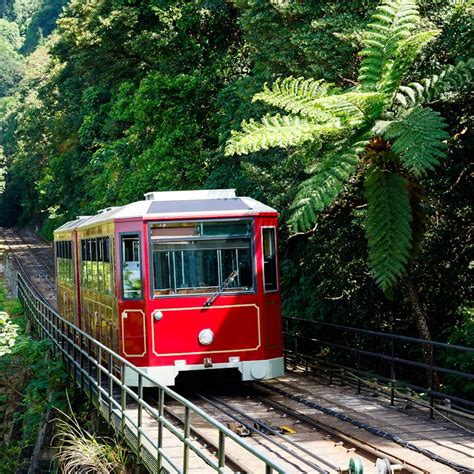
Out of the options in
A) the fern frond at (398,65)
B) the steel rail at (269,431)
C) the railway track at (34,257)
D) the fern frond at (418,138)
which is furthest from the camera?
the railway track at (34,257)

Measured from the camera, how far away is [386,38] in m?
13.9

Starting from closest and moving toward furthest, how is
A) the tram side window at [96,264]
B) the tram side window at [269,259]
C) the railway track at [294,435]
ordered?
the railway track at [294,435] < the tram side window at [269,259] < the tram side window at [96,264]

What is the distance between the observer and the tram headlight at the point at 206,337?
49.2 ft

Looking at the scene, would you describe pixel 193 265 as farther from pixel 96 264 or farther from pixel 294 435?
pixel 294 435

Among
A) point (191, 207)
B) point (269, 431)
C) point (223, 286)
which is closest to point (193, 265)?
point (223, 286)

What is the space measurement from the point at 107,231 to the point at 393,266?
198 inches

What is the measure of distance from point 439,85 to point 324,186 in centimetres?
225

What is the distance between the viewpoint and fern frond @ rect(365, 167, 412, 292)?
516 inches

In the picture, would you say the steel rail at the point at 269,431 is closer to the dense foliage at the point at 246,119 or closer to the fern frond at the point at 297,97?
the dense foliage at the point at 246,119

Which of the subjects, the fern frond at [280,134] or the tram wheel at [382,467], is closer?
the tram wheel at [382,467]

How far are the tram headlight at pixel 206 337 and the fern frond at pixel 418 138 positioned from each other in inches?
158

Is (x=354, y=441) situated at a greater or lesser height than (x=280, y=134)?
lesser

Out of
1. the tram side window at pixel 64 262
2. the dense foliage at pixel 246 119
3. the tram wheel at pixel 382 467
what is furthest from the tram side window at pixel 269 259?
the tram side window at pixel 64 262

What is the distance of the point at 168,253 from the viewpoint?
49.2 feet
